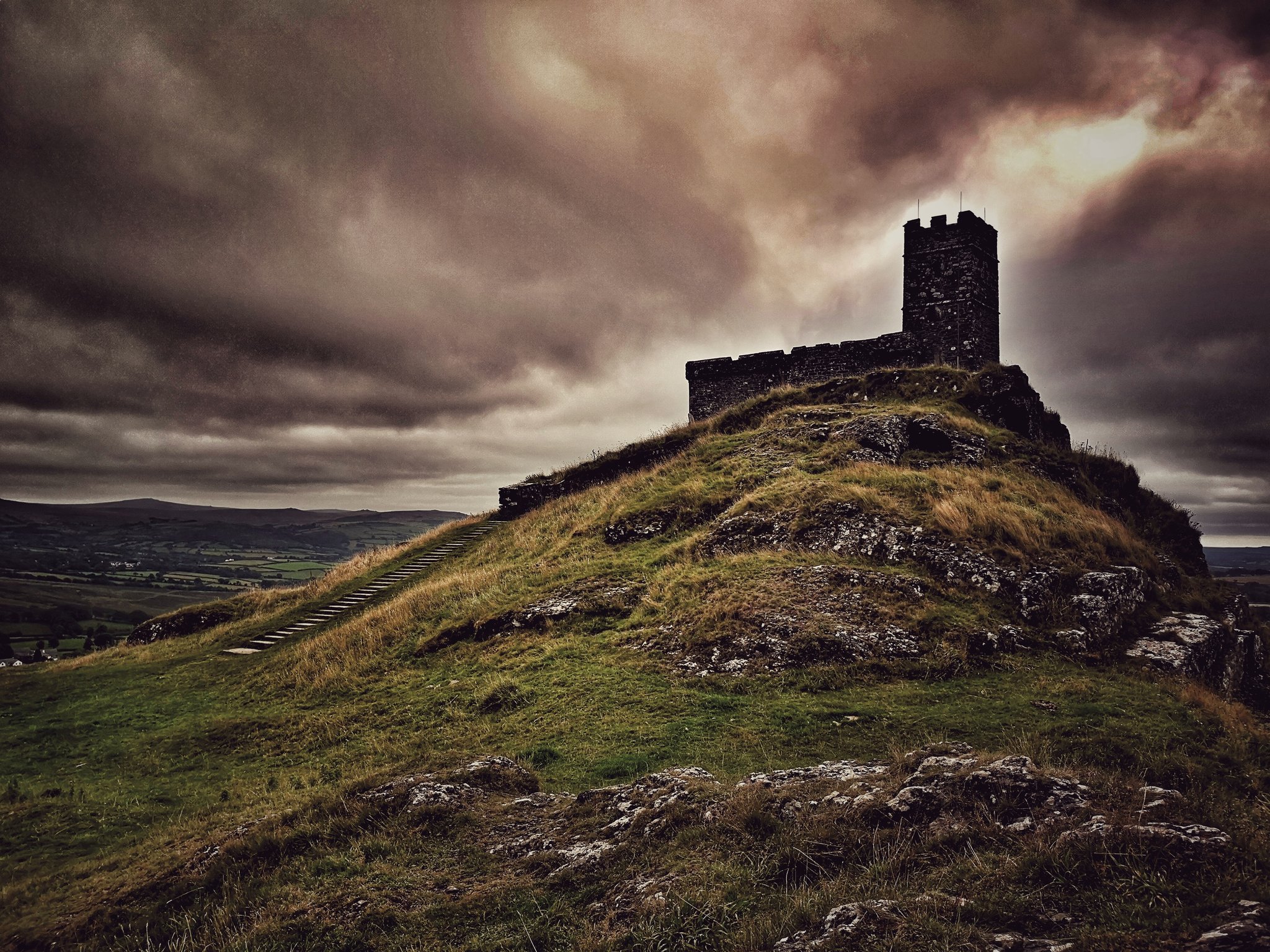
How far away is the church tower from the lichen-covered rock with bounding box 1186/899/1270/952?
30.8 meters

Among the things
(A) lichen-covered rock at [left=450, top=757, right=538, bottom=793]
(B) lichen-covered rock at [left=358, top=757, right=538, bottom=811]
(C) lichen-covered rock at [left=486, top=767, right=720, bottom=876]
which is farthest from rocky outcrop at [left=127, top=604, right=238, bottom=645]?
(C) lichen-covered rock at [left=486, top=767, right=720, bottom=876]

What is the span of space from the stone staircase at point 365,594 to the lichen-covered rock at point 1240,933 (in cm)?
2561

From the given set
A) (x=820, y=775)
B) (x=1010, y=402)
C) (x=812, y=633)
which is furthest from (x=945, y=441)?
(x=820, y=775)

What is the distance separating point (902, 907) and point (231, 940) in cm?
597

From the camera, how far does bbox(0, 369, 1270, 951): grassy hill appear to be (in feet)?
16.5

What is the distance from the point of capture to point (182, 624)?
28.2 m

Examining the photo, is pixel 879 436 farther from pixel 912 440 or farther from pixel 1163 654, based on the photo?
pixel 1163 654

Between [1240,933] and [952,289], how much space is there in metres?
32.9

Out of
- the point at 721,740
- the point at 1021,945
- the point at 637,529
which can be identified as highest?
the point at 637,529

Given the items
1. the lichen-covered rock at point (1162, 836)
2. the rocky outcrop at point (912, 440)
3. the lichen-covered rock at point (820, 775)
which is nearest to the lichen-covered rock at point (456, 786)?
the lichen-covered rock at point (820, 775)

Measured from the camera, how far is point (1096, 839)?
15.4 ft

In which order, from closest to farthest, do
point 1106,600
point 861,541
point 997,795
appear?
point 997,795
point 1106,600
point 861,541

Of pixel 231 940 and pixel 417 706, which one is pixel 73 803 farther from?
pixel 231 940

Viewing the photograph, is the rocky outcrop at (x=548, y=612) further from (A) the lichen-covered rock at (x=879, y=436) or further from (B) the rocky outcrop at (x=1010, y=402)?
(B) the rocky outcrop at (x=1010, y=402)
